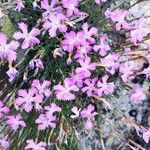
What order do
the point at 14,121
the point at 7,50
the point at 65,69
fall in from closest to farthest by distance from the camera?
1. the point at 7,50
2. the point at 14,121
3. the point at 65,69

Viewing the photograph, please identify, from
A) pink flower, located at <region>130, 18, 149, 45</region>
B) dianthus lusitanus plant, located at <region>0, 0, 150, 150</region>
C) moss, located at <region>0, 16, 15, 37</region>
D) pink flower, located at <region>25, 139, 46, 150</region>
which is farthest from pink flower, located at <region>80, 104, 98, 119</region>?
moss, located at <region>0, 16, 15, 37</region>

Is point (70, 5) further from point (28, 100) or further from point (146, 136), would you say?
point (146, 136)

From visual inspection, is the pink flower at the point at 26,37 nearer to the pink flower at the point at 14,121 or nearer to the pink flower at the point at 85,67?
the pink flower at the point at 85,67

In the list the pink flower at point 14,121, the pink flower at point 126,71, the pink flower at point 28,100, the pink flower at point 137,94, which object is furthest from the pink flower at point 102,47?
the pink flower at point 14,121

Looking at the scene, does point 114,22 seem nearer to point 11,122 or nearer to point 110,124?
point 110,124

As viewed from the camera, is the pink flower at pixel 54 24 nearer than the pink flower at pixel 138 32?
Yes

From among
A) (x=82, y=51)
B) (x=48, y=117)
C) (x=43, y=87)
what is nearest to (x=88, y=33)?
(x=82, y=51)

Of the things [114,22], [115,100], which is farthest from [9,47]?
[115,100]
